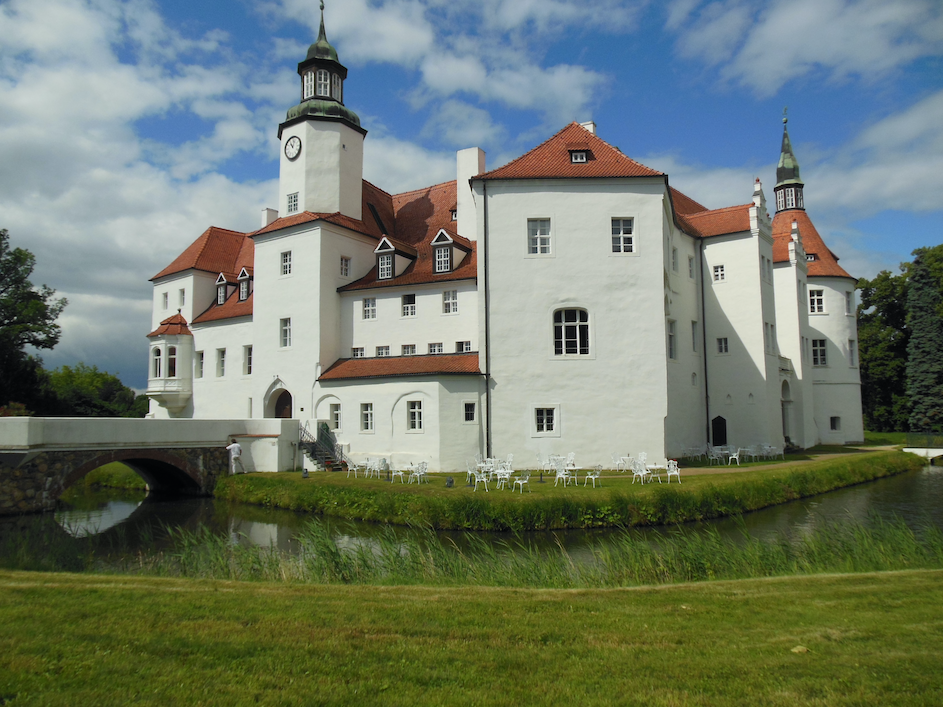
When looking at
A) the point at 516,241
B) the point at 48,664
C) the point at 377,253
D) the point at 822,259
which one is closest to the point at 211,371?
the point at 377,253

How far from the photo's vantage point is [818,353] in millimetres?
38500

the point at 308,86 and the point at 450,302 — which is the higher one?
the point at 308,86

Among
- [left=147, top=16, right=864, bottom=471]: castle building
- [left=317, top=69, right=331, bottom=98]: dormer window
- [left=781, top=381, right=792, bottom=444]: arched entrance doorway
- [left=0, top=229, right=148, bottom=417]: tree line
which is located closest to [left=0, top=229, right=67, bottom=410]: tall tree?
[left=0, top=229, right=148, bottom=417]: tree line

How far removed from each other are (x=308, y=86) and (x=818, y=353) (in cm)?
3174

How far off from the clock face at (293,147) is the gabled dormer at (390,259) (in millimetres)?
6339

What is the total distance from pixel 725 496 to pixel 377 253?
59.6ft

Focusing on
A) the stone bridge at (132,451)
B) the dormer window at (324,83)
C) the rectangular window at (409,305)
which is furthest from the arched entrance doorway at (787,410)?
the dormer window at (324,83)

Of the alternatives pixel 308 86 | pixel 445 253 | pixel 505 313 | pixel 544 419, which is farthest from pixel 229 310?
pixel 544 419

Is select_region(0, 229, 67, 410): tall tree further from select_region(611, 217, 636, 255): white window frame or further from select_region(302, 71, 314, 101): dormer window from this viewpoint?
select_region(611, 217, 636, 255): white window frame

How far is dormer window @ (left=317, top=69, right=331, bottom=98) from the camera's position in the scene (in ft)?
104

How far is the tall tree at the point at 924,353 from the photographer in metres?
40.2

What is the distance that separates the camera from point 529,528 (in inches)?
637

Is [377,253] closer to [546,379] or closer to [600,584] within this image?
[546,379]

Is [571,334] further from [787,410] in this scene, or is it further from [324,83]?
[324,83]
